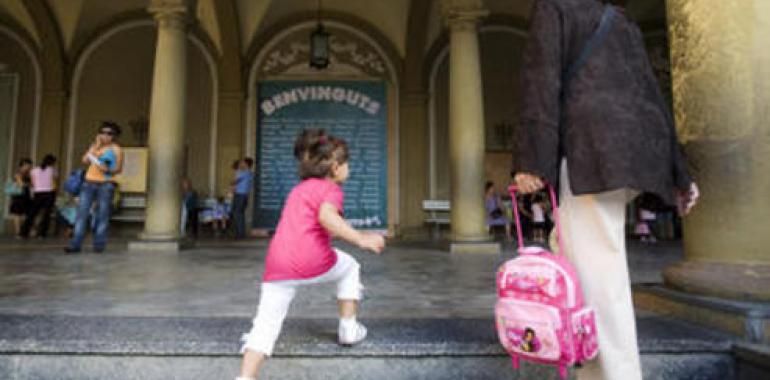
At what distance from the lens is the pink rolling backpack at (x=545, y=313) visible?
1.52 m

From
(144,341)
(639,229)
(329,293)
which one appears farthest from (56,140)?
(639,229)

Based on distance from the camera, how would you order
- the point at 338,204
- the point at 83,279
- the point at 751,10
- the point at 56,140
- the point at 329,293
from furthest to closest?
the point at 56,140 < the point at 83,279 < the point at 329,293 < the point at 751,10 < the point at 338,204

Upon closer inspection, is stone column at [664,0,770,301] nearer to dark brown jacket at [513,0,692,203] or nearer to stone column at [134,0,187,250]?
dark brown jacket at [513,0,692,203]

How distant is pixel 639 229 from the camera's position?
10227 millimetres

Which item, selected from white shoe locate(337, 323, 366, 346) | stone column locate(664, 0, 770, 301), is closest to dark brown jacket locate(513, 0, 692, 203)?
stone column locate(664, 0, 770, 301)

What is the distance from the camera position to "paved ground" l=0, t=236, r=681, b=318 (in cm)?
289

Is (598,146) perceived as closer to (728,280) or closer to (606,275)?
(606,275)

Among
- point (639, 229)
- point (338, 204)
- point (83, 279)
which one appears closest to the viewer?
point (338, 204)

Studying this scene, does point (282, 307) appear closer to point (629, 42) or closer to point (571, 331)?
point (571, 331)

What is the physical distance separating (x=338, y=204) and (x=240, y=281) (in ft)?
8.27

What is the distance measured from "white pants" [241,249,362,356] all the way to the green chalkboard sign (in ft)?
34.9

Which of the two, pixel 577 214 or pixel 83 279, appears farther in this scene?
pixel 83 279

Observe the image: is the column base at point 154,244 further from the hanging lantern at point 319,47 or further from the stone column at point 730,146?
the stone column at point 730,146

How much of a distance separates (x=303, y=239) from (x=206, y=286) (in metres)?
2.19
